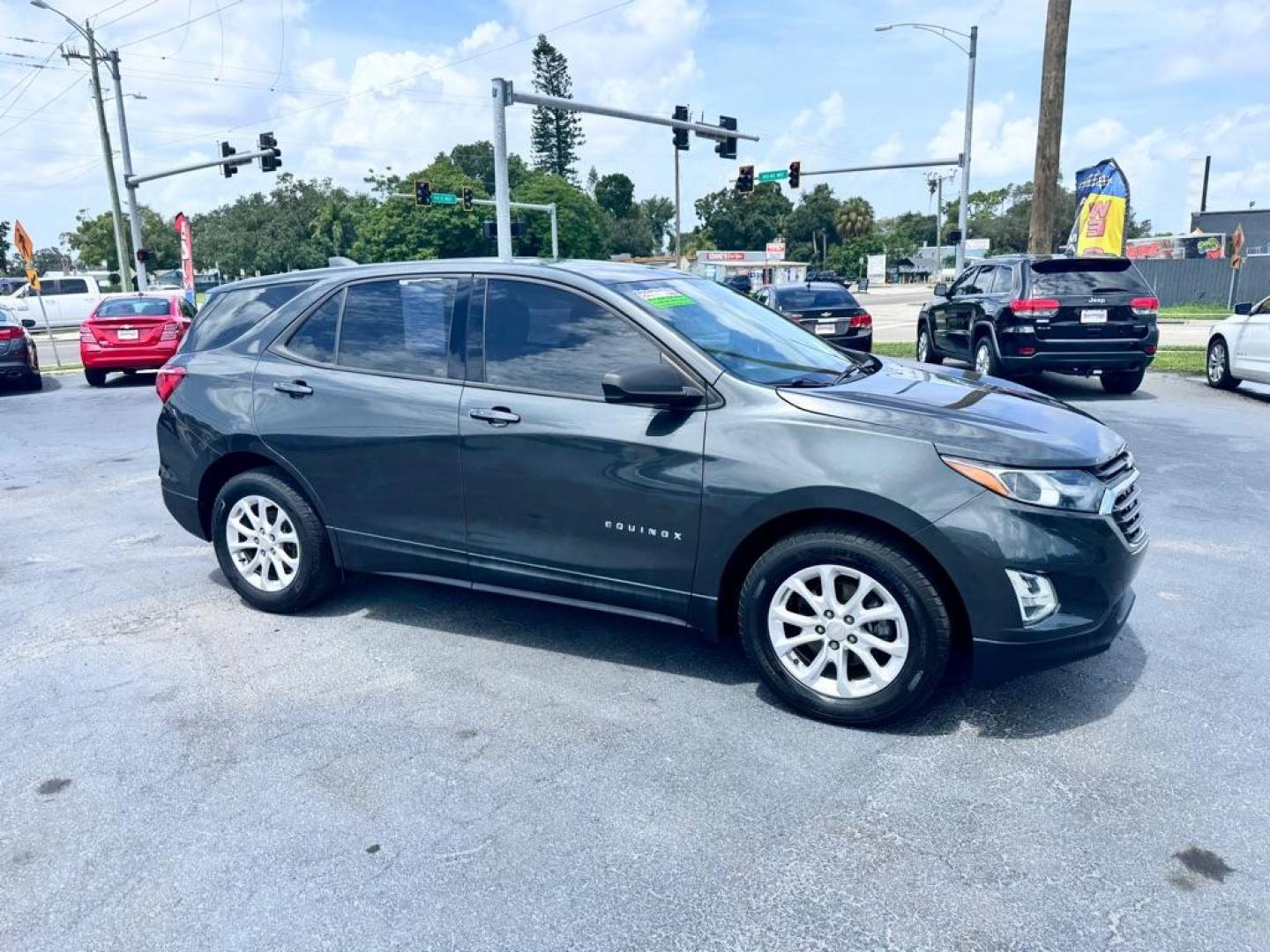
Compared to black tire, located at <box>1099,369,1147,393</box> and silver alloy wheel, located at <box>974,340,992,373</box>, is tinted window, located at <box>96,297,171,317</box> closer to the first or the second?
silver alloy wheel, located at <box>974,340,992,373</box>

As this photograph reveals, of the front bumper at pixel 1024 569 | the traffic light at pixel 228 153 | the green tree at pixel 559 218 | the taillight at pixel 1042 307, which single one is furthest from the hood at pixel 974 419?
the green tree at pixel 559 218

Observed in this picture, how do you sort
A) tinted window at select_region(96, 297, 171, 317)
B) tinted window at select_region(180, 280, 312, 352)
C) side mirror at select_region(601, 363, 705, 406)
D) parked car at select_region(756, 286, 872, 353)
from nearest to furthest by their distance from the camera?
side mirror at select_region(601, 363, 705, 406)
tinted window at select_region(180, 280, 312, 352)
parked car at select_region(756, 286, 872, 353)
tinted window at select_region(96, 297, 171, 317)

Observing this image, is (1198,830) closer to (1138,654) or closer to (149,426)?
(1138,654)

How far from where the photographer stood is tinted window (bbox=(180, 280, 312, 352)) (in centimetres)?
492

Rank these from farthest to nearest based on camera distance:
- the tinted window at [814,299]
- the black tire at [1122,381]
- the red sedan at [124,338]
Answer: the tinted window at [814,299] → the red sedan at [124,338] → the black tire at [1122,381]

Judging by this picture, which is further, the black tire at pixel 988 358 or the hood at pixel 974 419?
the black tire at pixel 988 358

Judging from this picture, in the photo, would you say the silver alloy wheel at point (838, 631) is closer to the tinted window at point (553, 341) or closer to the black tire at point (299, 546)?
the tinted window at point (553, 341)

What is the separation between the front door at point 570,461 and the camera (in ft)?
12.4

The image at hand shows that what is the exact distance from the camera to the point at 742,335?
14.2ft

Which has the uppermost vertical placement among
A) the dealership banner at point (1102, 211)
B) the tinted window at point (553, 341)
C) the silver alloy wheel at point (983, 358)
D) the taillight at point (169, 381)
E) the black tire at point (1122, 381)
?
the dealership banner at point (1102, 211)

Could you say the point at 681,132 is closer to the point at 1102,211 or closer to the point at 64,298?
the point at 1102,211

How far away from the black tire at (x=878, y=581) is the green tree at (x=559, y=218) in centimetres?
7733

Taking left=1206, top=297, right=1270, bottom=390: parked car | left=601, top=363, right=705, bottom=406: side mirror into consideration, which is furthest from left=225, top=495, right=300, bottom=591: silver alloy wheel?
left=1206, top=297, right=1270, bottom=390: parked car

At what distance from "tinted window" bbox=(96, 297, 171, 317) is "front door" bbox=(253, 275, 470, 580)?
41.9 feet
